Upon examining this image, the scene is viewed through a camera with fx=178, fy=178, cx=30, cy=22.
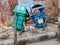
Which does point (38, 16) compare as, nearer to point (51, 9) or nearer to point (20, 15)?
point (20, 15)

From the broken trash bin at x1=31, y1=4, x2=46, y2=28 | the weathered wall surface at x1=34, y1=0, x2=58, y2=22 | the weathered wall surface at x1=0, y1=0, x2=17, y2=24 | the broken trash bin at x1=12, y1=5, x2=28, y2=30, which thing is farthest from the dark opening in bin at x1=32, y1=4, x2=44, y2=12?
the weathered wall surface at x1=0, y1=0, x2=17, y2=24

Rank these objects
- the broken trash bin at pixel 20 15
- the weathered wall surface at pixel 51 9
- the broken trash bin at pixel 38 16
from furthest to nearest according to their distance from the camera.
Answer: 1. the weathered wall surface at pixel 51 9
2. the broken trash bin at pixel 38 16
3. the broken trash bin at pixel 20 15

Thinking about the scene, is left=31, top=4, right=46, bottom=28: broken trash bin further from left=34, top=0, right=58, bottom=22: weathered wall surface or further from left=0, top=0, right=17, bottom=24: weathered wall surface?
left=0, top=0, right=17, bottom=24: weathered wall surface

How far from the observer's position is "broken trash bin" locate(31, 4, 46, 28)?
6207mm

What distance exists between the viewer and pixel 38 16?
20.5 feet

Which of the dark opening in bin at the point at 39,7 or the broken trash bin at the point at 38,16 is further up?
the dark opening in bin at the point at 39,7

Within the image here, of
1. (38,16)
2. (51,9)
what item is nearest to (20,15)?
(38,16)

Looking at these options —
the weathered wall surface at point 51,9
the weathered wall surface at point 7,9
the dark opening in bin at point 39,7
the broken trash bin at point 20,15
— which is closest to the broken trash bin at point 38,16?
the dark opening in bin at point 39,7

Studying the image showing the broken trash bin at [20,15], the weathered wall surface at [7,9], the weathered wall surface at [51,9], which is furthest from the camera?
the weathered wall surface at [51,9]

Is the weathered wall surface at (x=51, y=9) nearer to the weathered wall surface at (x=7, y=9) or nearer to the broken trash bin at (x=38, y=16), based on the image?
the broken trash bin at (x=38, y=16)

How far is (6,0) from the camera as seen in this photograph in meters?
6.38

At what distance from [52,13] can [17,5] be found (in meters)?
1.52

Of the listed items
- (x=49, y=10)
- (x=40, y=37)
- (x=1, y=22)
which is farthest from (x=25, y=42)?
(x=49, y=10)

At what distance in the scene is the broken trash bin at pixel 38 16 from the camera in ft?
20.4
